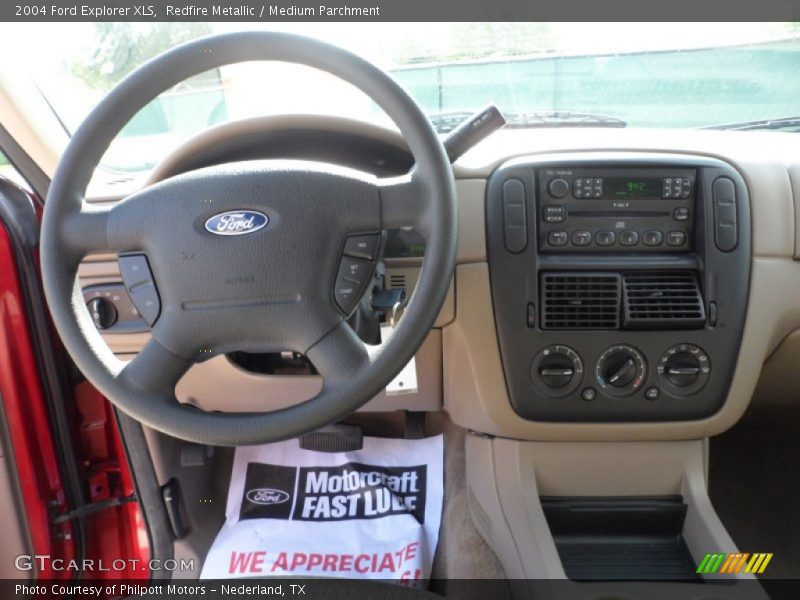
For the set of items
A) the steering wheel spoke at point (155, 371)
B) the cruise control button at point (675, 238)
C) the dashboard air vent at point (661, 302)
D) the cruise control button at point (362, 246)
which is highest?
the cruise control button at point (362, 246)

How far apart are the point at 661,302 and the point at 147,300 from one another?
2.77ft

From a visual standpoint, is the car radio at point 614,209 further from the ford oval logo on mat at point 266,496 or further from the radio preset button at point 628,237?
the ford oval logo on mat at point 266,496

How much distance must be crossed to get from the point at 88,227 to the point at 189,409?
283 mm

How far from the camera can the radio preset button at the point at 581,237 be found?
1.14 m

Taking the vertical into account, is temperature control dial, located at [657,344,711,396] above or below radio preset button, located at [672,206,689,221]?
below

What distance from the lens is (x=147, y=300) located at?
884 mm

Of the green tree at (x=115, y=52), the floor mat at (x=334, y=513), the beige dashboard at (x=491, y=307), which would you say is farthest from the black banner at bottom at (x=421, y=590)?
the green tree at (x=115, y=52)

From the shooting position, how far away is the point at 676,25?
1251 millimetres

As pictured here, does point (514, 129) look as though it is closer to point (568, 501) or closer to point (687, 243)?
point (687, 243)

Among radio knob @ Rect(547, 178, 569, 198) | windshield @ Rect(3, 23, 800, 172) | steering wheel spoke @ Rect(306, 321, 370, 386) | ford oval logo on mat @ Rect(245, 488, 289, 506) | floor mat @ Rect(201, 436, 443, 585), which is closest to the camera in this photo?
steering wheel spoke @ Rect(306, 321, 370, 386)

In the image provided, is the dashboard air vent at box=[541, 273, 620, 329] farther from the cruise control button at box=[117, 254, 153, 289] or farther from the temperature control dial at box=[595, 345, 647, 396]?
the cruise control button at box=[117, 254, 153, 289]

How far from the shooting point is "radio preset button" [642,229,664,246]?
1.14 meters

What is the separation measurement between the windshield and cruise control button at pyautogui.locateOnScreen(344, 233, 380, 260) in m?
0.40
